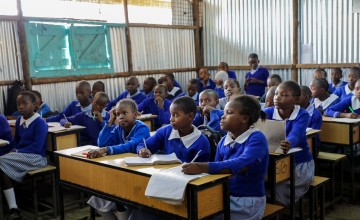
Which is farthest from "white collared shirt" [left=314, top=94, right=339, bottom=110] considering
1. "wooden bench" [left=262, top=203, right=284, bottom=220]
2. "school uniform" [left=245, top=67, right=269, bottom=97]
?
"school uniform" [left=245, top=67, right=269, bottom=97]

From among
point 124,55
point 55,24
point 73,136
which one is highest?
point 55,24

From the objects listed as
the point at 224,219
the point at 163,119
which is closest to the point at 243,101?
the point at 224,219

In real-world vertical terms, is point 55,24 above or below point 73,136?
above

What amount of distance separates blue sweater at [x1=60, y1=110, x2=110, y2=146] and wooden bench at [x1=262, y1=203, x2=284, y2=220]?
247 cm

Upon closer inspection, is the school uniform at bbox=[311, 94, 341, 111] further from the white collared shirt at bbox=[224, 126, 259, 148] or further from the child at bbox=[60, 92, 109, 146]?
the white collared shirt at bbox=[224, 126, 259, 148]

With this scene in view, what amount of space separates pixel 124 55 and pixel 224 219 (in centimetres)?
596

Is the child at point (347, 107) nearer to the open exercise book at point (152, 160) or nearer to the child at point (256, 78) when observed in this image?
the open exercise book at point (152, 160)

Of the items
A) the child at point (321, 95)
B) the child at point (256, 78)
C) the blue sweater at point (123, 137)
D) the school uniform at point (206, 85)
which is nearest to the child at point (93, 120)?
the blue sweater at point (123, 137)

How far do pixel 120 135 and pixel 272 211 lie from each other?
1.30m

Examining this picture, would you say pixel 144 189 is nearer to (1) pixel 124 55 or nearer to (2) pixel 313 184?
(2) pixel 313 184

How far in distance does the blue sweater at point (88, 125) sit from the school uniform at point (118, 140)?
138 centimetres

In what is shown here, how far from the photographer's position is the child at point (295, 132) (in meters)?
3.11

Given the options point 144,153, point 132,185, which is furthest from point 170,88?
point 132,185

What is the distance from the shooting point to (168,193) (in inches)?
80.7
